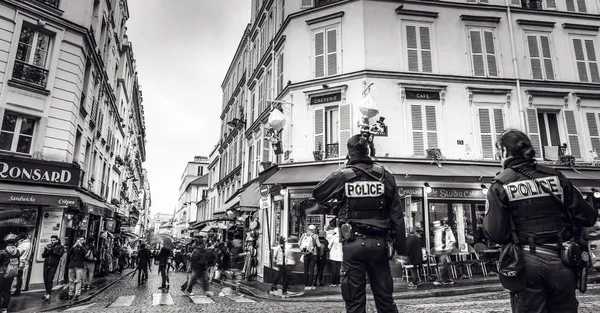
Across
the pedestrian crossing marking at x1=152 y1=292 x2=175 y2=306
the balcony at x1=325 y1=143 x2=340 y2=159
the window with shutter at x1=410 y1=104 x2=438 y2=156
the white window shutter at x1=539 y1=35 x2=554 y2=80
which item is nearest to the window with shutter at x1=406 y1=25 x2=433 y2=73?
the window with shutter at x1=410 y1=104 x2=438 y2=156

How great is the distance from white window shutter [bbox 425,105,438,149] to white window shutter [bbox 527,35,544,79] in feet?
17.3

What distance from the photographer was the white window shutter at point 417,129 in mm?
15328

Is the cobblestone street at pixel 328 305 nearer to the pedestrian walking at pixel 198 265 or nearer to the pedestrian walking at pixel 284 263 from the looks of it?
the pedestrian walking at pixel 198 265

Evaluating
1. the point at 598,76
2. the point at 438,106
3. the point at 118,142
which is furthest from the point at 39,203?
the point at 598,76

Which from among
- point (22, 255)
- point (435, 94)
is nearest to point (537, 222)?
point (22, 255)

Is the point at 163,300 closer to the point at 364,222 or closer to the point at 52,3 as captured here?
the point at 364,222

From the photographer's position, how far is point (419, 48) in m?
16.3

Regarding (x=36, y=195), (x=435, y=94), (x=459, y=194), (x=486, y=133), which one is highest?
(x=435, y=94)

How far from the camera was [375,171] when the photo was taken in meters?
4.04

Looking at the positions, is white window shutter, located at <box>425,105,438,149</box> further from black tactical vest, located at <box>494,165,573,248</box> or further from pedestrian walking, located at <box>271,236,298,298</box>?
black tactical vest, located at <box>494,165,573,248</box>

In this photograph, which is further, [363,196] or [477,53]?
[477,53]

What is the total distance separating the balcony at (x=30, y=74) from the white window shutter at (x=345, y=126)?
457 inches

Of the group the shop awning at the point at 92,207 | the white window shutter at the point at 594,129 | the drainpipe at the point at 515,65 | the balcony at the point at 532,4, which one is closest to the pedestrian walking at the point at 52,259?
the shop awning at the point at 92,207

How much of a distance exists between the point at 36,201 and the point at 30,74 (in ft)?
16.0
